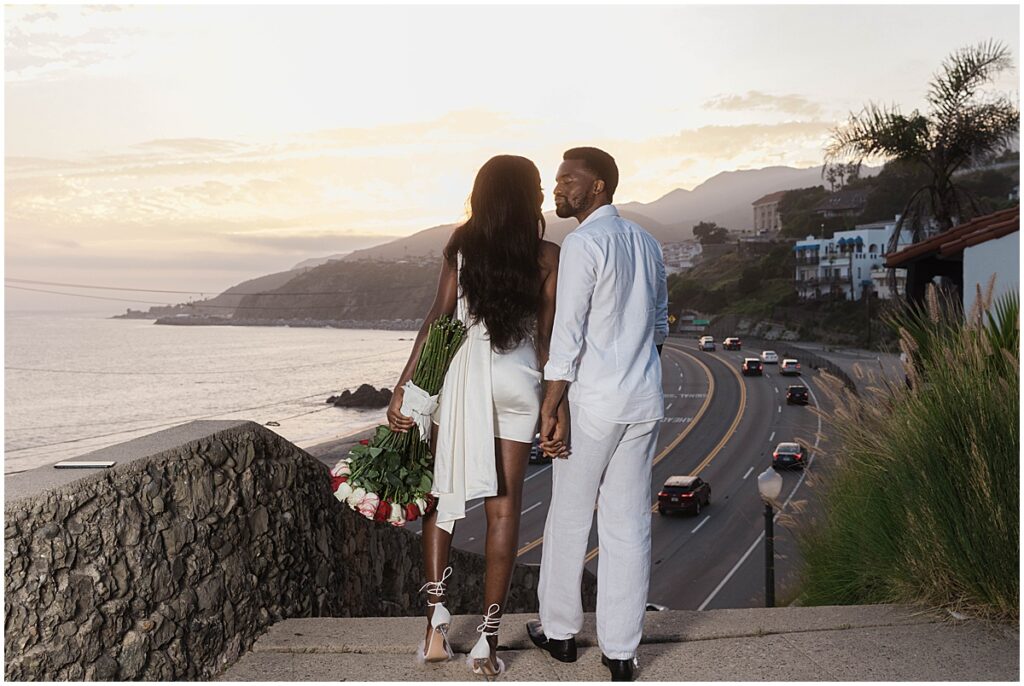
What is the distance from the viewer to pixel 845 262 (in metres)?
98.7

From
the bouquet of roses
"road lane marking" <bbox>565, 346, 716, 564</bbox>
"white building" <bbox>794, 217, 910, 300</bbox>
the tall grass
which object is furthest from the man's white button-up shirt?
"white building" <bbox>794, 217, 910, 300</bbox>

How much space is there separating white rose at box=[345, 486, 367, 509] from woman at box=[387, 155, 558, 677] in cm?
32

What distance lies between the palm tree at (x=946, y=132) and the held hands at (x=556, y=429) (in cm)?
1960

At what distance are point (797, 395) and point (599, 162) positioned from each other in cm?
5385

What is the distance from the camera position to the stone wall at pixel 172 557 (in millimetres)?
2836

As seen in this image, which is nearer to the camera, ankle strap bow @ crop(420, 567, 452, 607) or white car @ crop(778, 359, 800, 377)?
ankle strap bow @ crop(420, 567, 452, 607)

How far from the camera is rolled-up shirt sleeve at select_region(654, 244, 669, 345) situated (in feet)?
10.7

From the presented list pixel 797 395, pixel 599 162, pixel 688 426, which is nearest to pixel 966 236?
pixel 599 162

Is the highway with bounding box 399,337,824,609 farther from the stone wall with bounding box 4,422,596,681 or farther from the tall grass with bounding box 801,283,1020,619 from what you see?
the stone wall with bounding box 4,422,596,681

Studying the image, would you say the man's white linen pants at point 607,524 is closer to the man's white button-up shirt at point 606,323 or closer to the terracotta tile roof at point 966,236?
the man's white button-up shirt at point 606,323

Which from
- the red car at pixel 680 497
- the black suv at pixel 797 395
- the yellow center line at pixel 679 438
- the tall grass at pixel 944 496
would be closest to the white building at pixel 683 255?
the yellow center line at pixel 679 438

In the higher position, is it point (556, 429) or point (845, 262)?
point (845, 262)

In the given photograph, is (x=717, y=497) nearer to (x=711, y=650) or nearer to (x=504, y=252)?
(x=711, y=650)

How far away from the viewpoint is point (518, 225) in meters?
3.14
